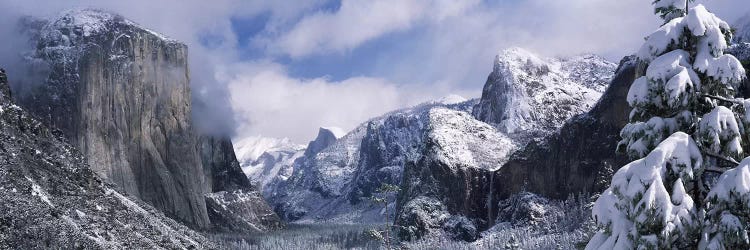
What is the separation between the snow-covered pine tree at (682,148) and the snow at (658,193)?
0.02 m

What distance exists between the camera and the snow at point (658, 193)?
14469 mm

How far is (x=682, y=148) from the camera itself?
14.8 metres

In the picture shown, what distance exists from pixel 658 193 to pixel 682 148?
1211 mm

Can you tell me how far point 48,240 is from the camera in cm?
14600

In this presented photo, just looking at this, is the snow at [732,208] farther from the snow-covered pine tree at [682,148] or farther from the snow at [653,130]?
the snow at [653,130]

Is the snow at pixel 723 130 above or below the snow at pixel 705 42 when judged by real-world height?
below

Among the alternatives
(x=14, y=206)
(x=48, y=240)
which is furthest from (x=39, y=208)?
(x=48, y=240)

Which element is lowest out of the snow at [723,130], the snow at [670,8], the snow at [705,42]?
the snow at [723,130]

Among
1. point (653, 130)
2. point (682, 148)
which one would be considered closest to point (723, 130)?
point (682, 148)

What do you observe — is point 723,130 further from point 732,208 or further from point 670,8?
point 670,8

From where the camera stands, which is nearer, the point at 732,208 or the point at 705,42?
the point at 732,208

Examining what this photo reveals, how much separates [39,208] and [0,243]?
27.0 meters

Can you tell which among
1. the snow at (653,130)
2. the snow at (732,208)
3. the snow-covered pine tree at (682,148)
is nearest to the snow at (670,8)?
the snow-covered pine tree at (682,148)

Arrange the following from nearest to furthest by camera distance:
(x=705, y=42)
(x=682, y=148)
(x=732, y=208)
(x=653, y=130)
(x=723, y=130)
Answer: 1. (x=732, y=208)
2. (x=682, y=148)
3. (x=723, y=130)
4. (x=705, y=42)
5. (x=653, y=130)
